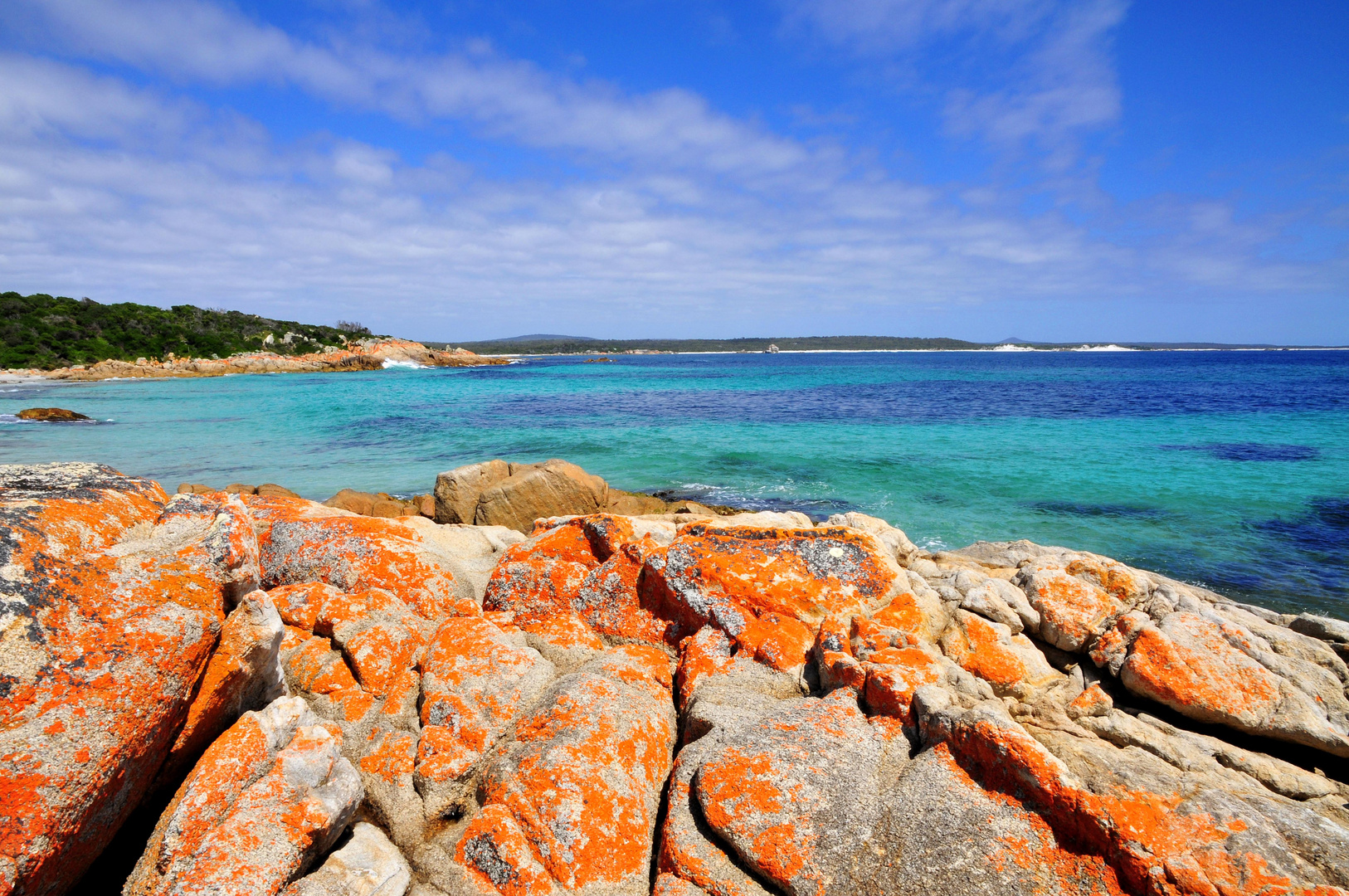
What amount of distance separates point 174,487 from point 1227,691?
2084 centimetres

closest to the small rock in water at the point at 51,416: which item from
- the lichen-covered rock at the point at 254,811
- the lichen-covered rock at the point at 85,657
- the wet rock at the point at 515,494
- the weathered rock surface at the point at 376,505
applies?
the weathered rock surface at the point at 376,505

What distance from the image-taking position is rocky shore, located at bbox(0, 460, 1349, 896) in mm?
2703

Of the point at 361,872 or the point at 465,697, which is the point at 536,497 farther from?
the point at 361,872

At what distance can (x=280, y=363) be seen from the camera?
243 feet

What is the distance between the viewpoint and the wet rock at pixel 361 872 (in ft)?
9.06

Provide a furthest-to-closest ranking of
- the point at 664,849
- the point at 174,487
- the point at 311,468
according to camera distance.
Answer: the point at 311,468
the point at 174,487
the point at 664,849

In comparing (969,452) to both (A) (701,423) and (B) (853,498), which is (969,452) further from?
(A) (701,423)

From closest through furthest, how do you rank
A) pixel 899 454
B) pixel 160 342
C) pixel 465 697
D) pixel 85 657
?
pixel 85 657
pixel 465 697
pixel 899 454
pixel 160 342

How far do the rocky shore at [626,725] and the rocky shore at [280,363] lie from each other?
71.1m

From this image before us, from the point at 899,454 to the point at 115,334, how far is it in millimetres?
89923

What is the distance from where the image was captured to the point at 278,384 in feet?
180

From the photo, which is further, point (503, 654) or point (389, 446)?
point (389, 446)

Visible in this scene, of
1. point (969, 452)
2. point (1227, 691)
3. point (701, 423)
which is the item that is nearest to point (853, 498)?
point (969, 452)

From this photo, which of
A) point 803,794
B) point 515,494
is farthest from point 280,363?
point 803,794
